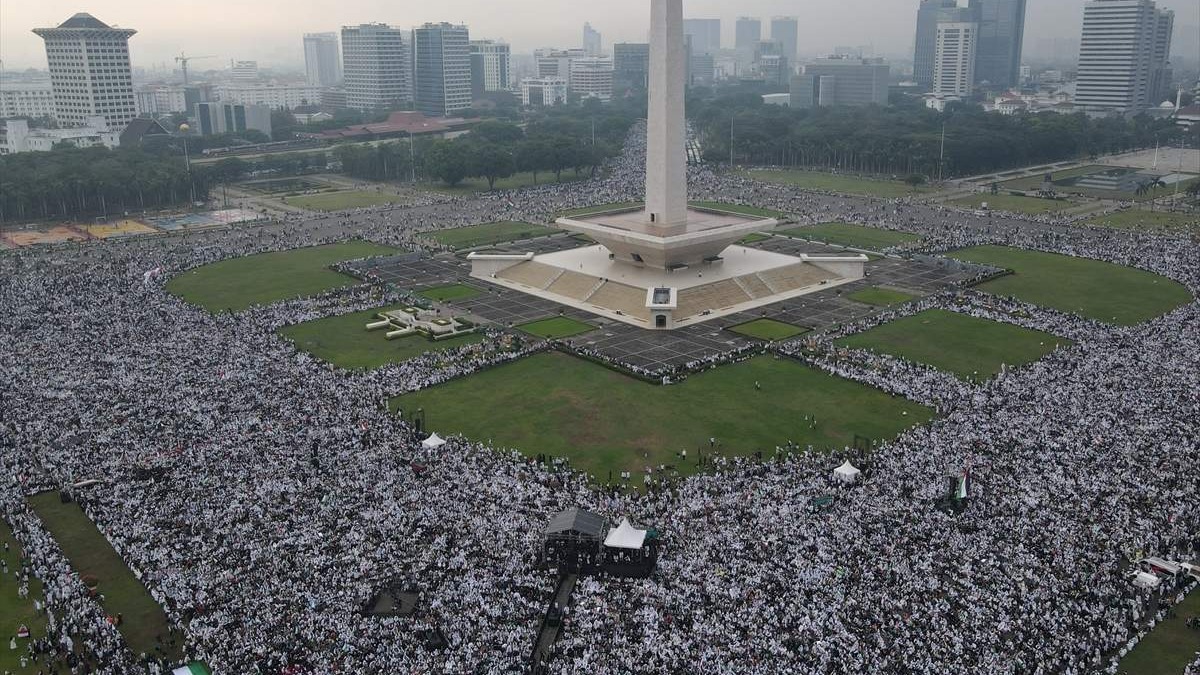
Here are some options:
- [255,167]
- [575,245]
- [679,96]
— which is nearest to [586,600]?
[679,96]

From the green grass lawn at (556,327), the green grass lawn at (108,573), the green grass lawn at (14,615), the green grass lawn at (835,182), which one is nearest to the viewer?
the green grass lawn at (14,615)

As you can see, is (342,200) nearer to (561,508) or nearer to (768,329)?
(768,329)

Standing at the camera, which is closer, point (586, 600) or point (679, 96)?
point (586, 600)

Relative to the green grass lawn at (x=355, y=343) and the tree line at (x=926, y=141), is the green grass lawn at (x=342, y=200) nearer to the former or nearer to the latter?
the green grass lawn at (x=355, y=343)

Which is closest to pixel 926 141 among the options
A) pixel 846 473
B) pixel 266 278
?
pixel 266 278

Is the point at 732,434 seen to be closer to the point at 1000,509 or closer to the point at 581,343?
the point at 1000,509

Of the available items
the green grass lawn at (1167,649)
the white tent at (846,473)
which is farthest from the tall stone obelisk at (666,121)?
the green grass lawn at (1167,649)

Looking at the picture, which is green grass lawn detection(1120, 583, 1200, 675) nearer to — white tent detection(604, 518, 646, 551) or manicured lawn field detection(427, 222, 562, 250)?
white tent detection(604, 518, 646, 551)
